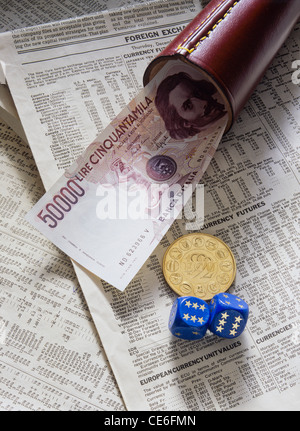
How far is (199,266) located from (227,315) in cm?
8

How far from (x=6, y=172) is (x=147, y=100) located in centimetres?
21

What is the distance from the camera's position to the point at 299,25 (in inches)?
28.2

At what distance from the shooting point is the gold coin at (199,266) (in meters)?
0.58

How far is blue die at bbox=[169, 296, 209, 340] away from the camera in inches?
21.0

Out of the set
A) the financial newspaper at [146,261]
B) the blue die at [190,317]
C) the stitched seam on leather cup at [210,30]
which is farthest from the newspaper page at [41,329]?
the stitched seam on leather cup at [210,30]

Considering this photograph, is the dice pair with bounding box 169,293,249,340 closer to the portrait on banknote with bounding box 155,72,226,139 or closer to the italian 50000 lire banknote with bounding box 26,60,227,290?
the italian 50000 lire banknote with bounding box 26,60,227,290

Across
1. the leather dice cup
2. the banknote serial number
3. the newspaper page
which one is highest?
the leather dice cup

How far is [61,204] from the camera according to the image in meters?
0.59

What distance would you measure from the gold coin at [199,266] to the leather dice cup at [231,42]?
6.7 inches

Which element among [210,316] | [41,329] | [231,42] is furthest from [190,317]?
[231,42]

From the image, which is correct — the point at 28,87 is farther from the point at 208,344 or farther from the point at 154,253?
the point at 208,344

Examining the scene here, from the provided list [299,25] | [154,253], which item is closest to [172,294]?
[154,253]

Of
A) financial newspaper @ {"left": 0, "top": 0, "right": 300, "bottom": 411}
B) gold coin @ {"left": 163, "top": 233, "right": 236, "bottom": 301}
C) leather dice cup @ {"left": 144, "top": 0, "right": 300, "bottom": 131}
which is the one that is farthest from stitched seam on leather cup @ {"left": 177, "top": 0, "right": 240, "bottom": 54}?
gold coin @ {"left": 163, "top": 233, "right": 236, "bottom": 301}

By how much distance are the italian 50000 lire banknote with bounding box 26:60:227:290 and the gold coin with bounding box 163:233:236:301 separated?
0.03 meters
